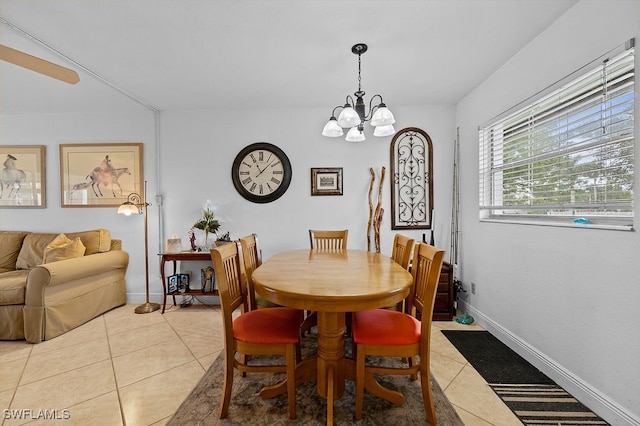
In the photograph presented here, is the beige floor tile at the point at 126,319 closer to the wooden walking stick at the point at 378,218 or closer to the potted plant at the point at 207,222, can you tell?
the potted plant at the point at 207,222

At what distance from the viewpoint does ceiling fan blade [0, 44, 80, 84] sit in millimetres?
1284

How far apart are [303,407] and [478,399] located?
1.06m

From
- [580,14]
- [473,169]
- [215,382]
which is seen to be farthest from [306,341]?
[580,14]

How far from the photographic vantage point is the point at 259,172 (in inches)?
131

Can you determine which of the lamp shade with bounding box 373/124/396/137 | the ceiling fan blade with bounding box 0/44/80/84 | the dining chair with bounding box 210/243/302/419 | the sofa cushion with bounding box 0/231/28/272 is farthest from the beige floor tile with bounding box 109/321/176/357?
the lamp shade with bounding box 373/124/396/137

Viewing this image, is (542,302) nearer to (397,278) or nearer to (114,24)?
(397,278)

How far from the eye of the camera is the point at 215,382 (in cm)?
177

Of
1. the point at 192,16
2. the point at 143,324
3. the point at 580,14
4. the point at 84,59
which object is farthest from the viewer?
the point at 143,324

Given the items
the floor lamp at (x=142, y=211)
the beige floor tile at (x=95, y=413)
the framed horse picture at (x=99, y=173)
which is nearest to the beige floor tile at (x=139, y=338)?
the floor lamp at (x=142, y=211)

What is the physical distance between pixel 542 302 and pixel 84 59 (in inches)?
161

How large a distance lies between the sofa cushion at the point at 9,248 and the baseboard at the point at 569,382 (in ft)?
17.1

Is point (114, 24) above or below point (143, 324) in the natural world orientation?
above

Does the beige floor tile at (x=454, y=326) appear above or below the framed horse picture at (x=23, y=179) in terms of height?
below

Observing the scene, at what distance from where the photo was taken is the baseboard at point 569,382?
138 centimetres
